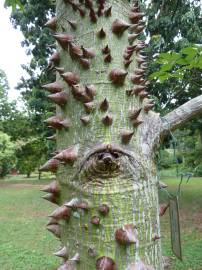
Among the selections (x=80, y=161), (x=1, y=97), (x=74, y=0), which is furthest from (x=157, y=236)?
(x=1, y=97)

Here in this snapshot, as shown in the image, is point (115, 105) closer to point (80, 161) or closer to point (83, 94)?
point (83, 94)

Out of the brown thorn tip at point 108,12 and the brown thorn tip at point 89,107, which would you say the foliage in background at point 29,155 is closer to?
the brown thorn tip at point 108,12

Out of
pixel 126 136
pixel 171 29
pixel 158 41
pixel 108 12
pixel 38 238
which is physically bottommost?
pixel 38 238

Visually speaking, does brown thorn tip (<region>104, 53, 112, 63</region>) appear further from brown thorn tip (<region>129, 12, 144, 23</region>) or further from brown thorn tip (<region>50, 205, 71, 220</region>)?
brown thorn tip (<region>50, 205, 71, 220</region>)

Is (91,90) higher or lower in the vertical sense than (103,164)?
higher

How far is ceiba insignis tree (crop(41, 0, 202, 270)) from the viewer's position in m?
1.06

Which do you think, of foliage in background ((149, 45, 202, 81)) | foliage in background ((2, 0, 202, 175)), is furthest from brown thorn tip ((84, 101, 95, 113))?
foliage in background ((2, 0, 202, 175))

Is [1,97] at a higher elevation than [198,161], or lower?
higher

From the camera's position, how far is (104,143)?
1.11 metres

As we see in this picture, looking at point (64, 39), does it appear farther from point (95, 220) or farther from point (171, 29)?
point (171, 29)

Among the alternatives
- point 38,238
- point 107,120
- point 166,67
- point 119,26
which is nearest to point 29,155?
point 38,238

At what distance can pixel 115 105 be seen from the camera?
117cm

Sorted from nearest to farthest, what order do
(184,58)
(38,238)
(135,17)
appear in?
(135,17) → (184,58) → (38,238)

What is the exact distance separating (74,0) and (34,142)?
28873mm
